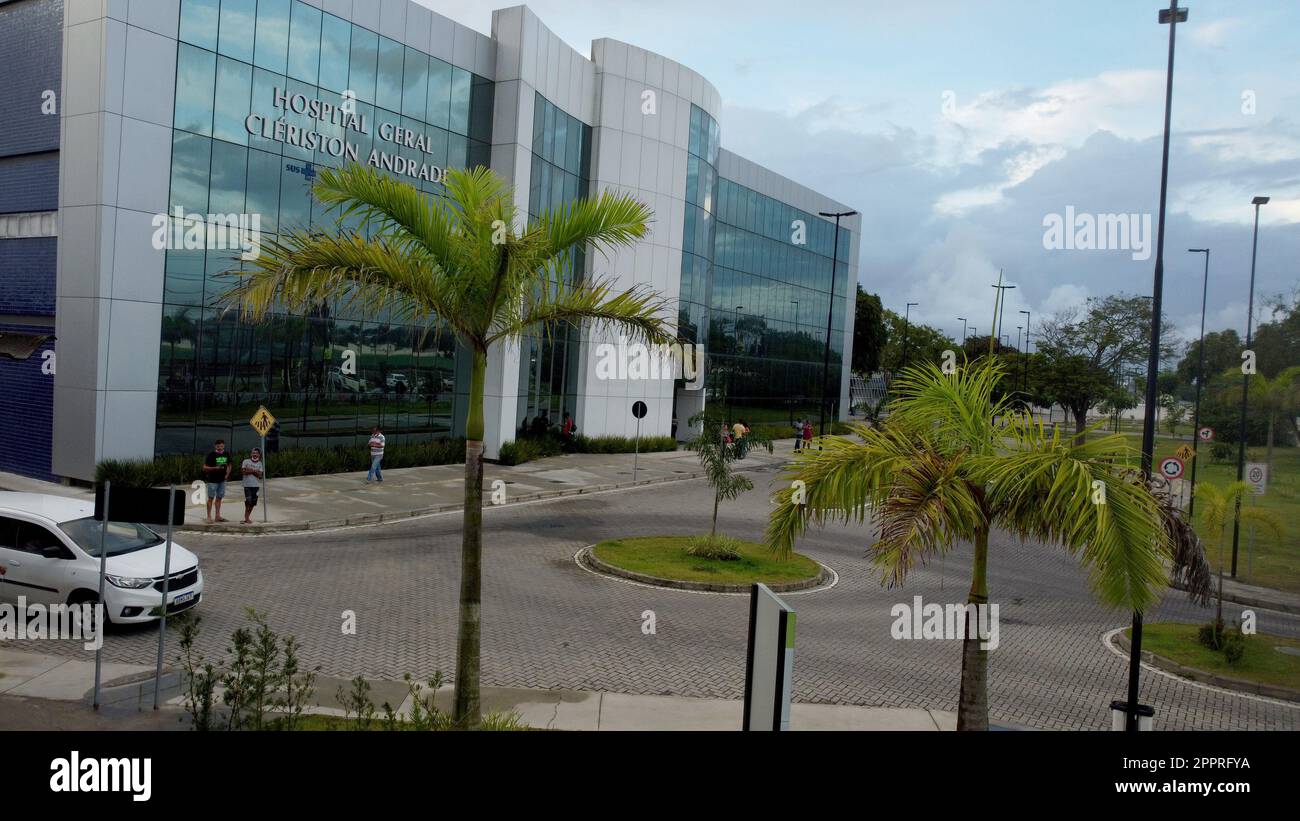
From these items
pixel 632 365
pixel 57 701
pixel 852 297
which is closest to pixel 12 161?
pixel 57 701

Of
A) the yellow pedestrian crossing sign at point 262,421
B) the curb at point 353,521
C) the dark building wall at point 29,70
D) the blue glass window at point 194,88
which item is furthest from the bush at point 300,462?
the blue glass window at point 194,88

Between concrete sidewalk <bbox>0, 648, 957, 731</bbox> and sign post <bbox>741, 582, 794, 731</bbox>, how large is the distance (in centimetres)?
446

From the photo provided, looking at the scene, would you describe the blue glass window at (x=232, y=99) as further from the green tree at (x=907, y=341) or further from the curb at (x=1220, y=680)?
the green tree at (x=907, y=341)

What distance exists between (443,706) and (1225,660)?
38.8ft

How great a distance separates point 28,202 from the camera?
2322 cm

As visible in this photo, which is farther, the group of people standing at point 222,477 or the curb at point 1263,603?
the curb at point 1263,603

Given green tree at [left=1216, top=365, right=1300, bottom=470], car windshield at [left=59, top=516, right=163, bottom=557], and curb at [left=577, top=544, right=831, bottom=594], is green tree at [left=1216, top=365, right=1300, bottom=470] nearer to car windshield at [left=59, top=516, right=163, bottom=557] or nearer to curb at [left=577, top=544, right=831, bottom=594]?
curb at [left=577, top=544, right=831, bottom=594]

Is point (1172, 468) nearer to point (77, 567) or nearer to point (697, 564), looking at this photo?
point (697, 564)

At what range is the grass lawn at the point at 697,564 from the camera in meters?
17.1

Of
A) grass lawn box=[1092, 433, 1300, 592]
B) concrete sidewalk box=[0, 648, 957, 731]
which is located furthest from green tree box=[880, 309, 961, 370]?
concrete sidewalk box=[0, 648, 957, 731]

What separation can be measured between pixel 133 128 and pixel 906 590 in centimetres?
2083

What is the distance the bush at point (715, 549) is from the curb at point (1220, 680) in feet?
25.2
